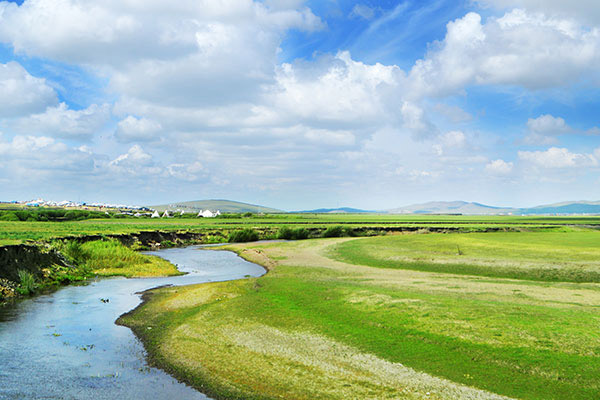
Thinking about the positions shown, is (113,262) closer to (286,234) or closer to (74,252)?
(74,252)

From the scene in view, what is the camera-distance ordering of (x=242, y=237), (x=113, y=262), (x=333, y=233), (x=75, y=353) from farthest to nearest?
1. (x=333, y=233)
2. (x=242, y=237)
3. (x=113, y=262)
4. (x=75, y=353)

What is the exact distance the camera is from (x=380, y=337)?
18.1 metres

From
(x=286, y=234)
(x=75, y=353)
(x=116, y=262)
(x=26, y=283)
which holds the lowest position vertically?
(x=75, y=353)

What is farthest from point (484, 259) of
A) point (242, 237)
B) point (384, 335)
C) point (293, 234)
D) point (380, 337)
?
point (293, 234)

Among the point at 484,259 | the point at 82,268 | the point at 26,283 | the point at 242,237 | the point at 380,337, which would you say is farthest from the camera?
the point at 242,237

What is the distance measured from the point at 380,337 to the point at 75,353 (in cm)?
1370

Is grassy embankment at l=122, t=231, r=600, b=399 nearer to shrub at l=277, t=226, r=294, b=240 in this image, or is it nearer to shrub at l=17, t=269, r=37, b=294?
shrub at l=17, t=269, r=37, b=294

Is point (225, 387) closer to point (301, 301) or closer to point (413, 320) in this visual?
point (413, 320)

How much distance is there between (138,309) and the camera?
2619cm

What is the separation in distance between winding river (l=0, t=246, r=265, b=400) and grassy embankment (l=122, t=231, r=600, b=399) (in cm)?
112

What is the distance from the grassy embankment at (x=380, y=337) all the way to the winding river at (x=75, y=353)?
3.67 feet

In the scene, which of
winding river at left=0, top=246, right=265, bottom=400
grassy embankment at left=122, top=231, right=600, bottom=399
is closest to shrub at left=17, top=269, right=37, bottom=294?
winding river at left=0, top=246, right=265, bottom=400

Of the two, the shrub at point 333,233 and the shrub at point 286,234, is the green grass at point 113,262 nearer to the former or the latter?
the shrub at point 286,234

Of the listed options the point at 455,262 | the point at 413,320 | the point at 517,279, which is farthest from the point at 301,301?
the point at 455,262
